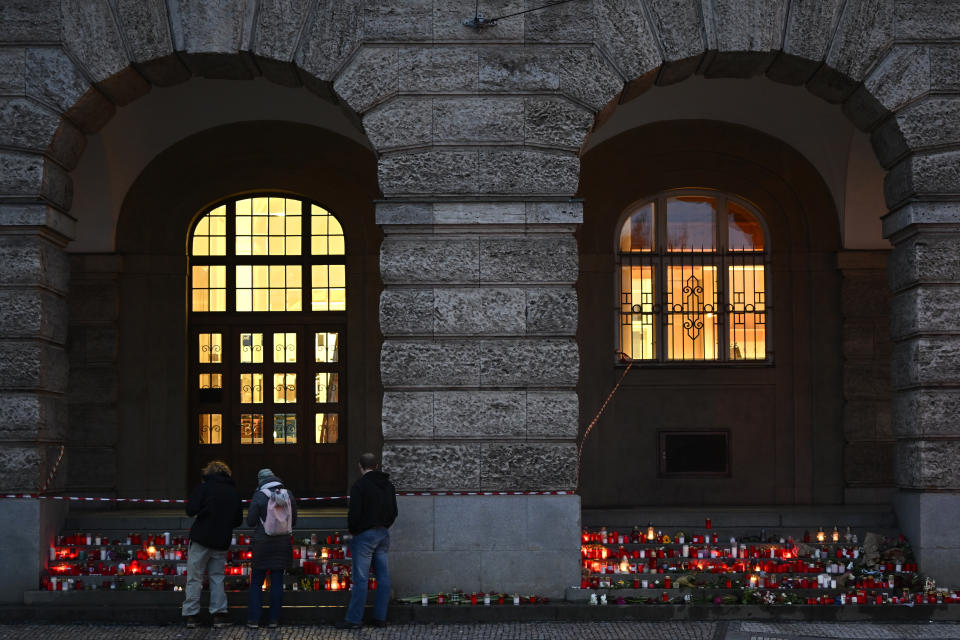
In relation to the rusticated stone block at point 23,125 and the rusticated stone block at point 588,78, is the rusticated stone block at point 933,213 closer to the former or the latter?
the rusticated stone block at point 588,78

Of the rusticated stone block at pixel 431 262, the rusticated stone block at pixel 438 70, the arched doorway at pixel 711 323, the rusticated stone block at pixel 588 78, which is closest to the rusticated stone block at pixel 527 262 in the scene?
the rusticated stone block at pixel 431 262

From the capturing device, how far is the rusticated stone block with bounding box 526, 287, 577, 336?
12.9 meters

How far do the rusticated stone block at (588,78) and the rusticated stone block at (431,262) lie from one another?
2016 millimetres

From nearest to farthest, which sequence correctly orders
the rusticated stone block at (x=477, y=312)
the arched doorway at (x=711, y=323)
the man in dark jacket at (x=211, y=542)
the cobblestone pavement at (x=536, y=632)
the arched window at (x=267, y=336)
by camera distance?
the cobblestone pavement at (x=536, y=632) < the man in dark jacket at (x=211, y=542) < the rusticated stone block at (x=477, y=312) < the arched doorway at (x=711, y=323) < the arched window at (x=267, y=336)

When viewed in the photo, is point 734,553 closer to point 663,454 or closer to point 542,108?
point 663,454

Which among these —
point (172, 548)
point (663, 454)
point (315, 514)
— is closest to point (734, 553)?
point (663, 454)

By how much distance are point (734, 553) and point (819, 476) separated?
154 inches

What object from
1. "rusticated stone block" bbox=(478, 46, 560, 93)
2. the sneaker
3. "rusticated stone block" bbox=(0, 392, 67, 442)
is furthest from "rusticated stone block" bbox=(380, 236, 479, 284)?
"rusticated stone block" bbox=(0, 392, 67, 442)

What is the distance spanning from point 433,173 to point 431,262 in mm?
963

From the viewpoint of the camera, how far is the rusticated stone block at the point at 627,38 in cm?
1303

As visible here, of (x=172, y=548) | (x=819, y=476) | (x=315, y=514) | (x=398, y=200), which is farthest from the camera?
(x=819, y=476)

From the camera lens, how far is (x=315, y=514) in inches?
593

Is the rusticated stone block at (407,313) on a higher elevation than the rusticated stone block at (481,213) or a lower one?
lower

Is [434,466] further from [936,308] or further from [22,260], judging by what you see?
[936,308]
